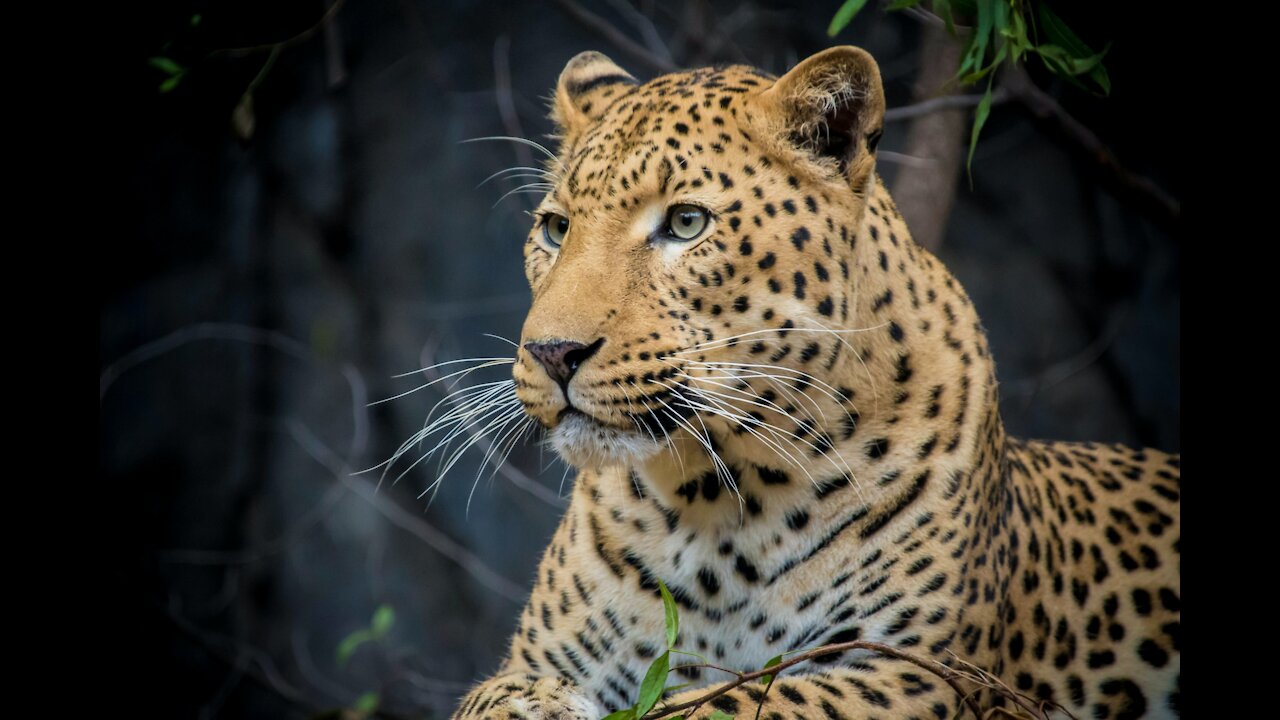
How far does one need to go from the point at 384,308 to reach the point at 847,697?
3661mm

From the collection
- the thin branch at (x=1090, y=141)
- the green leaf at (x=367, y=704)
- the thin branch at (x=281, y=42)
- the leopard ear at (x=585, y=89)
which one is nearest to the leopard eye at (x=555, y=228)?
the leopard ear at (x=585, y=89)

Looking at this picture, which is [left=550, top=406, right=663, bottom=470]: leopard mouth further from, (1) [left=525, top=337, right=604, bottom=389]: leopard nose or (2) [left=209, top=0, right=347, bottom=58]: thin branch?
(2) [left=209, top=0, right=347, bottom=58]: thin branch

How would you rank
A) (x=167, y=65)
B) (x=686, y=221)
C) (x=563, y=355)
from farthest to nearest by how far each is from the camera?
(x=167, y=65) < (x=686, y=221) < (x=563, y=355)

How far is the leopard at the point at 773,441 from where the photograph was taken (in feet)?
8.66

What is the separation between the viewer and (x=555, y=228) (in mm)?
3045

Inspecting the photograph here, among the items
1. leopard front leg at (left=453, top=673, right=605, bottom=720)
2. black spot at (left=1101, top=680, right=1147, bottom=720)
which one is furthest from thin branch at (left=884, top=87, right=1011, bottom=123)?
leopard front leg at (left=453, top=673, right=605, bottom=720)

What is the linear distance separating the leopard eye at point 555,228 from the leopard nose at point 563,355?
1.71 ft

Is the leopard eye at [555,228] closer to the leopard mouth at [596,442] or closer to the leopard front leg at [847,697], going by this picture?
the leopard mouth at [596,442]

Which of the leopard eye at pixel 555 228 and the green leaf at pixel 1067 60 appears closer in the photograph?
the green leaf at pixel 1067 60

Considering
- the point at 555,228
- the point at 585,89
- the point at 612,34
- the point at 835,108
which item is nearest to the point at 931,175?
the point at 612,34

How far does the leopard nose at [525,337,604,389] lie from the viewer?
2.54m

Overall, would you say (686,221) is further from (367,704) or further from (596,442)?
(367,704)

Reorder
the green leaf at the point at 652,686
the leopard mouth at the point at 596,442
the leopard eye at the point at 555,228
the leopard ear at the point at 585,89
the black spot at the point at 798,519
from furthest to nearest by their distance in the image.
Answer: the leopard ear at the point at 585,89
the leopard eye at the point at 555,228
the black spot at the point at 798,519
the leopard mouth at the point at 596,442
the green leaf at the point at 652,686

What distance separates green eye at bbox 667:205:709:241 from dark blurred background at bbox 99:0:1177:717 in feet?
6.30
